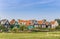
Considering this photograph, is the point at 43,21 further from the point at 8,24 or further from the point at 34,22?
the point at 8,24

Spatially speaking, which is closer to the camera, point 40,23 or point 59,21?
point 40,23

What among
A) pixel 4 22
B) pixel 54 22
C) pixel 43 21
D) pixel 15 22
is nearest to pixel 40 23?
pixel 43 21

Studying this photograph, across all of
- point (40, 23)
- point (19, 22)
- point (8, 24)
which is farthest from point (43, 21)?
point (8, 24)

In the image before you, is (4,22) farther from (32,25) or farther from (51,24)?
(51,24)

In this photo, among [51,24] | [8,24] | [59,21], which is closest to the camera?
[8,24]

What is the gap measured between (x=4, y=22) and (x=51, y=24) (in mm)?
22905

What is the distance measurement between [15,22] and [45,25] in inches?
570

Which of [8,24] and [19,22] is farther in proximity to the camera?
[19,22]

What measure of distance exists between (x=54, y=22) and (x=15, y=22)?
62.6 ft

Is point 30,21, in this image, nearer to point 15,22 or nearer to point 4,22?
point 15,22

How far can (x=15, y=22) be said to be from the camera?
81.2 metres

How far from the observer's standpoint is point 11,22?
8031 cm

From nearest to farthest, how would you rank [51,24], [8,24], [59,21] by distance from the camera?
[8,24] < [51,24] < [59,21]

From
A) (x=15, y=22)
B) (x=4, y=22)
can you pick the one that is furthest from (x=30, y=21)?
(x=4, y=22)
